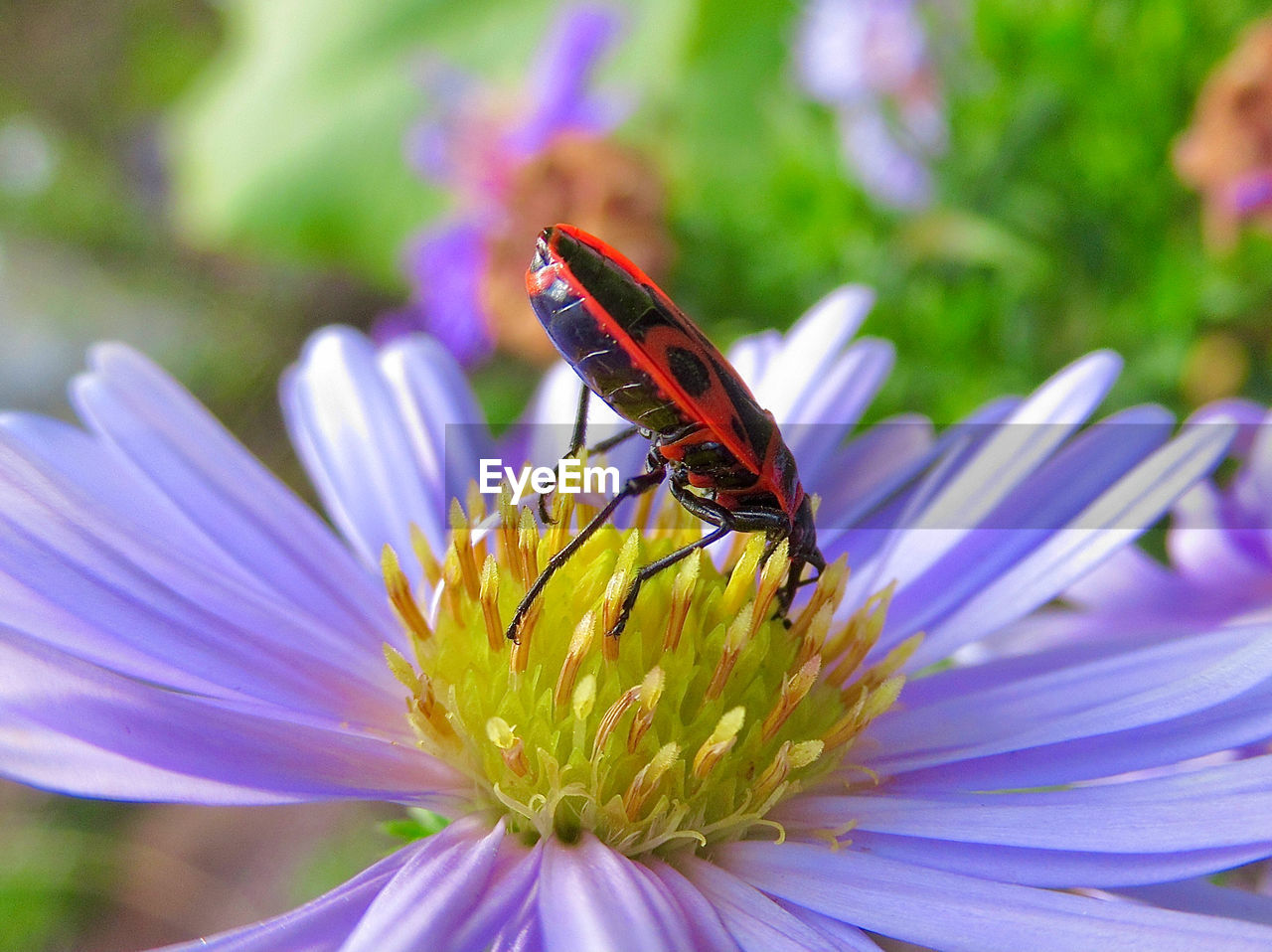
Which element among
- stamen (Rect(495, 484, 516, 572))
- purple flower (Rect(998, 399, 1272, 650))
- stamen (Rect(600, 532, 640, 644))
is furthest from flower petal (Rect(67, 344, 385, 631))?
purple flower (Rect(998, 399, 1272, 650))

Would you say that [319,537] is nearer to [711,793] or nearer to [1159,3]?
[711,793]

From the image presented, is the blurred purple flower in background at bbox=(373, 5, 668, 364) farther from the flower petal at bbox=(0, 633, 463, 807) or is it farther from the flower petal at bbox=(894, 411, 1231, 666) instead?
the flower petal at bbox=(0, 633, 463, 807)

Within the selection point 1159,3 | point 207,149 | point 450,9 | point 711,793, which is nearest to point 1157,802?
point 711,793

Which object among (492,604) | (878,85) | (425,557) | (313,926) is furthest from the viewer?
(878,85)

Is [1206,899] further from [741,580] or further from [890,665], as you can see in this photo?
[741,580]

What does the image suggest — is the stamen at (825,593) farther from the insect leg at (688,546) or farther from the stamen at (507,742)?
the stamen at (507,742)

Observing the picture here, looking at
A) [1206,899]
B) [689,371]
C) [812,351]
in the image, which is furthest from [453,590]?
[1206,899]

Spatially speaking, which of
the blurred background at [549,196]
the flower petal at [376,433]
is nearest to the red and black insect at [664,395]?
the flower petal at [376,433]
